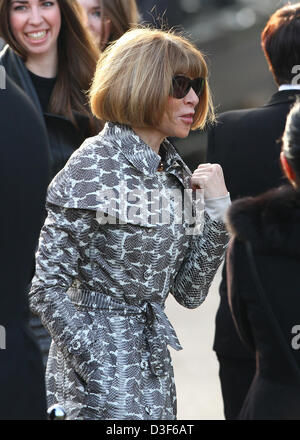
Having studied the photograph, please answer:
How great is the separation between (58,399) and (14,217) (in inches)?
38.0

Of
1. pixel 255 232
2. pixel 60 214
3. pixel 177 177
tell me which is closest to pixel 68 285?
pixel 60 214

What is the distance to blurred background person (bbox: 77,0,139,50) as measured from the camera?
4926 millimetres

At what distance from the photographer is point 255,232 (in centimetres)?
282

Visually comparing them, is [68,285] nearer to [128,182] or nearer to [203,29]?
[128,182]

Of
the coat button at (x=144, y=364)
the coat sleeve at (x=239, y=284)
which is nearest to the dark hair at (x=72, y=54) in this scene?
the coat button at (x=144, y=364)

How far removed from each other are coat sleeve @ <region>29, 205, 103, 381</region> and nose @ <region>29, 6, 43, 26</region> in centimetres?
147

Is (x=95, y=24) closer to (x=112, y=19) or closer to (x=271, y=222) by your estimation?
(x=112, y=19)

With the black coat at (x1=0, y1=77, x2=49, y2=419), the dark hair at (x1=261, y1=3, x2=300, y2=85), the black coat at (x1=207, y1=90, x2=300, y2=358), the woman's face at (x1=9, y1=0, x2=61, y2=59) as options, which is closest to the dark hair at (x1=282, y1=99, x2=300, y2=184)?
the black coat at (x1=0, y1=77, x2=49, y2=419)

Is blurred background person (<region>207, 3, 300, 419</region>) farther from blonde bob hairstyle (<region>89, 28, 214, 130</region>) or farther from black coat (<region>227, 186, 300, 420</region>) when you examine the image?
black coat (<region>227, 186, 300, 420</region>)

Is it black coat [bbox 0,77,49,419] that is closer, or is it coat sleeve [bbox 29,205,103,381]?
black coat [bbox 0,77,49,419]

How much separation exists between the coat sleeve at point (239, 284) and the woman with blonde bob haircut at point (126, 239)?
44 centimetres

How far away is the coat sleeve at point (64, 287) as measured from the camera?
3230 mm

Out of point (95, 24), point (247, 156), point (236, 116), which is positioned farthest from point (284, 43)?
point (95, 24)

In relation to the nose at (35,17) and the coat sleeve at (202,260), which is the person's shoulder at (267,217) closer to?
the coat sleeve at (202,260)
